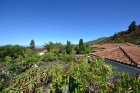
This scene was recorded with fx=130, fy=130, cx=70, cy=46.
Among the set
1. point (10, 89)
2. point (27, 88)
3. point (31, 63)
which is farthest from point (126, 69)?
point (31, 63)

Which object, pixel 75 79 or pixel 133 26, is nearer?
pixel 75 79

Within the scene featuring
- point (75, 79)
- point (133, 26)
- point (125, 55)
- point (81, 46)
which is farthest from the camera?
point (133, 26)

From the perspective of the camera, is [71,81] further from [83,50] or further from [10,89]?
[83,50]

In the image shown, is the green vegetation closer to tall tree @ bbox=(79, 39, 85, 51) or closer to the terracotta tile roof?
the terracotta tile roof

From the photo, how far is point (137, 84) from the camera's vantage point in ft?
10.9

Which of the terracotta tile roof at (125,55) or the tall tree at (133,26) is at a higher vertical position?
the tall tree at (133,26)

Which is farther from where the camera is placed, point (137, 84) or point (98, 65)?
point (98, 65)

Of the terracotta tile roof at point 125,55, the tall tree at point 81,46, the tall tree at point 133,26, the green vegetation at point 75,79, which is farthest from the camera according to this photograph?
the tall tree at point 133,26

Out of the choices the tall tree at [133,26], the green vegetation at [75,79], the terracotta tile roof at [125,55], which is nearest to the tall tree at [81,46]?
the green vegetation at [75,79]

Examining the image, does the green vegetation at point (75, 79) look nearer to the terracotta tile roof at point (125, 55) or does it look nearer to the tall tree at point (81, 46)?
the terracotta tile roof at point (125, 55)

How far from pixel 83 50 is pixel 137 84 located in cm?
3166

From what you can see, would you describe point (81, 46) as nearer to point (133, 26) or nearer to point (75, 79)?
point (75, 79)

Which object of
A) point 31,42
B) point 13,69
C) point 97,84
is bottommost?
point 13,69

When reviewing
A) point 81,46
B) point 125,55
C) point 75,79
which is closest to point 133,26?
point 81,46
